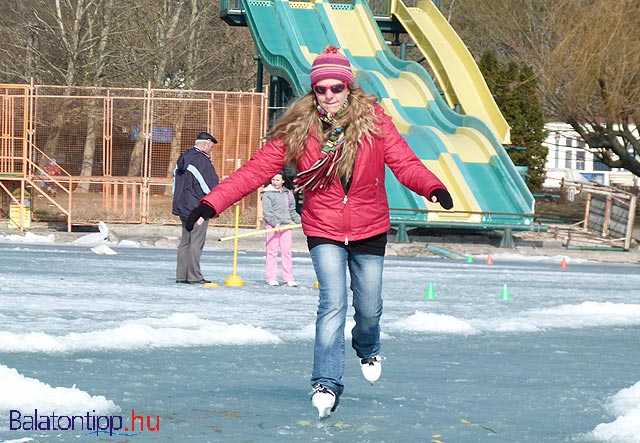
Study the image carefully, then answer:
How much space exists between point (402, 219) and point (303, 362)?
17218mm

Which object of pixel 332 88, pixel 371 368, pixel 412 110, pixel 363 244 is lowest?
pixel 371 368

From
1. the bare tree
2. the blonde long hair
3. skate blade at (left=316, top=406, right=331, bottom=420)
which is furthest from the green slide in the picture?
skate blade at (left=316, top=406, right=331, bottom=420)

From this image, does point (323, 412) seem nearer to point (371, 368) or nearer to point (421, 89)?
point (371, 368)

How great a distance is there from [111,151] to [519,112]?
14.9m

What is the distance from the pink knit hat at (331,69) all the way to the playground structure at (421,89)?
60.6 ft

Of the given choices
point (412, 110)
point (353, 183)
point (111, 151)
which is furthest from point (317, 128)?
point (412, 110)

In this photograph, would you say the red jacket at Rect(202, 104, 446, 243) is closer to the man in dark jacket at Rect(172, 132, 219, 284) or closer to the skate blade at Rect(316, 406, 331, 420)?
the skate blade at Rect(316, 406, 331, 420)

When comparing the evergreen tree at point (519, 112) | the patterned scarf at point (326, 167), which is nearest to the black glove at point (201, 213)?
the patterned scarf at point (326, 167)

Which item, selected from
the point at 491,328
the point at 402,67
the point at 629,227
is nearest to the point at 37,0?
the point at 402,67

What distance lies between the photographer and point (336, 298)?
691cm

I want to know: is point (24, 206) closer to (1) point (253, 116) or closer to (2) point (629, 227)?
(1) point (253, 116)

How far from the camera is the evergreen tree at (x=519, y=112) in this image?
37156 mm

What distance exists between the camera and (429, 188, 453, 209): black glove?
21.6ft

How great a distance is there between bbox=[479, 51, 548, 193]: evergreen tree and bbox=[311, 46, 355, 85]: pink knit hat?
29936mm
